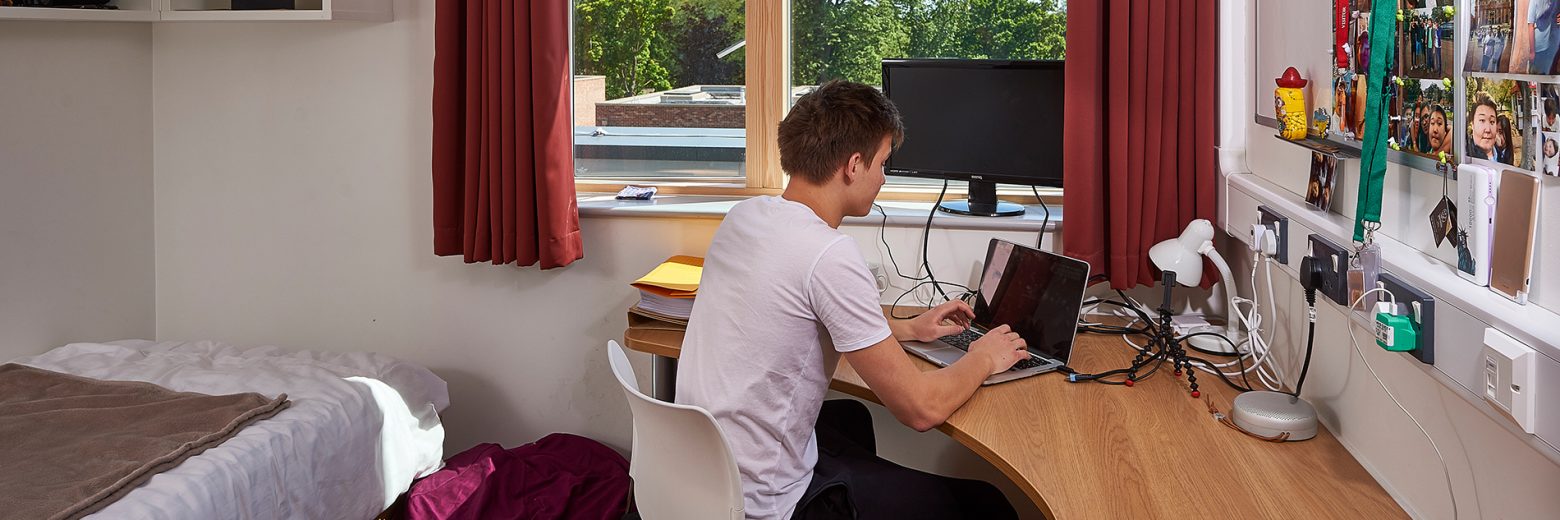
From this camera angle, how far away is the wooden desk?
154cm

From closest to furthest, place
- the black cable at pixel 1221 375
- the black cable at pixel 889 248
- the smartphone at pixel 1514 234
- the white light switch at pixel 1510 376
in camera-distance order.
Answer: the white light switch at pixel 1510 376
the smartphone at pixel 1514 234
the black cable at pixel 1221 375
the black cable at pixel 889 248

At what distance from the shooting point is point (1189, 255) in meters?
2.40

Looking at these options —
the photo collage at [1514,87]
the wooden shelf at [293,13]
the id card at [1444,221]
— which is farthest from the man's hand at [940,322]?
the wooden shelf at [293,13]

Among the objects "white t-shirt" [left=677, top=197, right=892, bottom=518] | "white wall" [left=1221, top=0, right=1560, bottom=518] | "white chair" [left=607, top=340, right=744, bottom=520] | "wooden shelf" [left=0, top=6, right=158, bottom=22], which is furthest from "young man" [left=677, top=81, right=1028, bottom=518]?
"wooden shelf" [left=0, top=6, right=158, bottom=22]

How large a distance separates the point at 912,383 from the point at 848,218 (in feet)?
3.42

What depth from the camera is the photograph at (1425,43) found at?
1.38 metres

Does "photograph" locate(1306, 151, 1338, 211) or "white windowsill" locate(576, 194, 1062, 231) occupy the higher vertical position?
"photograph" locate(1306, 151, 1338, 211)

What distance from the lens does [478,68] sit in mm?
2854

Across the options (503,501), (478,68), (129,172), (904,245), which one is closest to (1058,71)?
(904,245)

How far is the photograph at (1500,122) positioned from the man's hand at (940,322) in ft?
3.57

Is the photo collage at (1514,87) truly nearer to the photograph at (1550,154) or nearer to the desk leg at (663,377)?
the photograph at (1550,154)

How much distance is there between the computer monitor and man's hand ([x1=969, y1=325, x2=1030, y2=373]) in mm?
608

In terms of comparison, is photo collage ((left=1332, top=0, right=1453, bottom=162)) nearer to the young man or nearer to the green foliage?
the young man

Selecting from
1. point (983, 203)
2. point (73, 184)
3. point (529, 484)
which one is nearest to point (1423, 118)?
point (983, 203)
